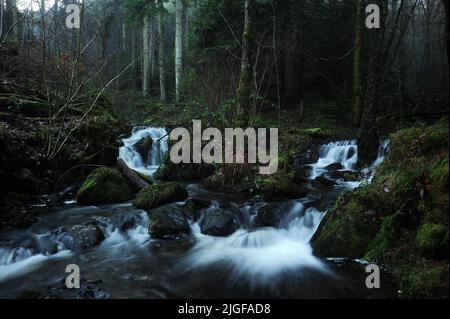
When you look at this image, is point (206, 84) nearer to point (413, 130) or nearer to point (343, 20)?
point (413, 130)

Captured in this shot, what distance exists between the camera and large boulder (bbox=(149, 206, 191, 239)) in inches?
270

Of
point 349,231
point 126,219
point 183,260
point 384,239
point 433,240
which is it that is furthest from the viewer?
point 126,219

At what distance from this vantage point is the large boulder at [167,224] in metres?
6.87

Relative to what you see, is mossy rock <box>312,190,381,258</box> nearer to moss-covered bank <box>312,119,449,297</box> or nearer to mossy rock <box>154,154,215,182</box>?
moss-covered bank <box>312,119,449,297</box>

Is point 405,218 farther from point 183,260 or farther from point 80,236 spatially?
point 80,236

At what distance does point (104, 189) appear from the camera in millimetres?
8641

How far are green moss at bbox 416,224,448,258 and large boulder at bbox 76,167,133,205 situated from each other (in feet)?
20.9

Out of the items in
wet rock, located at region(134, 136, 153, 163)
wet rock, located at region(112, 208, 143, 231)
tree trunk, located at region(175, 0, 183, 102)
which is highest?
tree trunk, located at region(175, 0, 183, 102)

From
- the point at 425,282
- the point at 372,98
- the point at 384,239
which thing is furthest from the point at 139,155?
the point at 425,282

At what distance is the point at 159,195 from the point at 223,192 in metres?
1.90

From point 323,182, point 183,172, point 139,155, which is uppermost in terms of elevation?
point 139,155

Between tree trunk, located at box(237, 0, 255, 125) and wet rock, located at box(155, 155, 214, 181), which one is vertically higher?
tree trunk, located at box(237, 0, 255, 125)

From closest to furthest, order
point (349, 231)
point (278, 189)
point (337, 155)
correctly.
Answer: point (349, 231)
point (278, 189)
point (337, 155)

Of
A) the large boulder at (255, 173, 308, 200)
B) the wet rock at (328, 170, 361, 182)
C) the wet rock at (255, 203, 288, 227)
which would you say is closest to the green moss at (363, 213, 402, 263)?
the wet rock at (255, 203, 288, 227)
